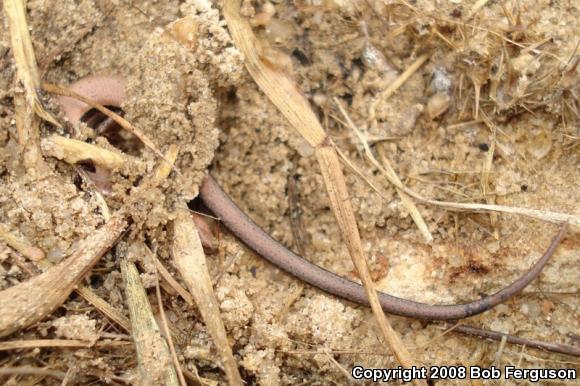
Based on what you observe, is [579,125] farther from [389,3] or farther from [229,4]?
[229,4]

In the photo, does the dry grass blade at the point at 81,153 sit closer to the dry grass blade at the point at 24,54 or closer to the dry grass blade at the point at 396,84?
the dry grass blade at the point at 24,54

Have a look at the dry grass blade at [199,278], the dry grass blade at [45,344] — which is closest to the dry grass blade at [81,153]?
the dry grass blade at [199,278]

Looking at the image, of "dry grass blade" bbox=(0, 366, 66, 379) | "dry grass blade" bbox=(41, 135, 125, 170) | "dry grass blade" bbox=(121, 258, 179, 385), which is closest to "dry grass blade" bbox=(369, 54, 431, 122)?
"dry grass blade" bbox=(41, 135, 125, 170)

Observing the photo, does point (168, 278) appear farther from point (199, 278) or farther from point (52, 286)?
point (52, 286)

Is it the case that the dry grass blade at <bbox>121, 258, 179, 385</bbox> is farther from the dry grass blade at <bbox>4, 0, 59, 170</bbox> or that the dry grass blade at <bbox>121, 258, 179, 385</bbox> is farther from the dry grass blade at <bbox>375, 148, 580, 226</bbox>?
the dry grass blade at <bbox>375, 148, 580, 226</bbox>

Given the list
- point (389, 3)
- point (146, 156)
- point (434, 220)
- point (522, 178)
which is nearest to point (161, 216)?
point (146, 156)

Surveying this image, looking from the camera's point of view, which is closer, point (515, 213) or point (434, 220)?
point (515, 213)

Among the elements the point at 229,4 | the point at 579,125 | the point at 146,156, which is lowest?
the point at 579,125
